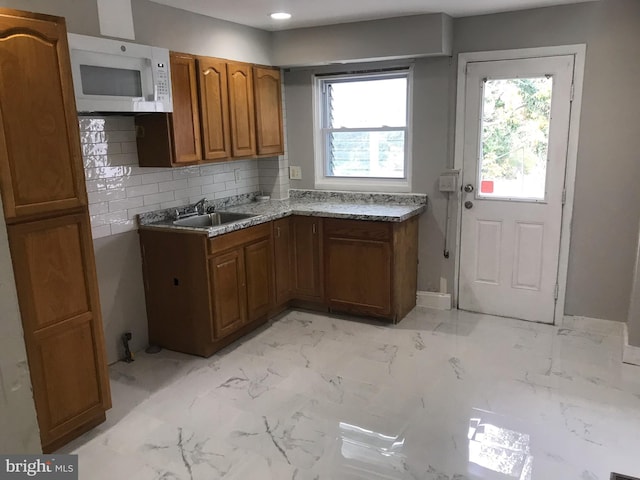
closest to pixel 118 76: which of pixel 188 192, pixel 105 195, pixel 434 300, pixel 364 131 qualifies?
pixel 105 195

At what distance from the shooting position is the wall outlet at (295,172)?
4.70 meters

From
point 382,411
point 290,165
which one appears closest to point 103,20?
point 290,165

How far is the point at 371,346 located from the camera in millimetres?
3607

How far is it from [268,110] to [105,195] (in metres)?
1.60

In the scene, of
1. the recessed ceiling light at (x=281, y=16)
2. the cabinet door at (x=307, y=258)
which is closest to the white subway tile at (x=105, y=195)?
the cabinet door at (x=307, y=258)

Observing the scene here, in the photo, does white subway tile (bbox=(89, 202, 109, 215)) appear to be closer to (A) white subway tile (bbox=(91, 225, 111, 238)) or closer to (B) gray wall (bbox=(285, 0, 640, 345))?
(A) white subway tile (bbox=(91, 225, 111, 238))

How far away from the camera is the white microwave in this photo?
2.65 m

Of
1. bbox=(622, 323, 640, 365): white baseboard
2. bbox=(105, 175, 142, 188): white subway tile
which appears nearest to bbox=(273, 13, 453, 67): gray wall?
bbox=(105, 175, 142, 188): white subway tile

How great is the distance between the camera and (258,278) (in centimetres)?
384

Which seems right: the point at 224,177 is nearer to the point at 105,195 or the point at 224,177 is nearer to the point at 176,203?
the point at 176,203

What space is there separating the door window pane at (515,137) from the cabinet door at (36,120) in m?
2.94

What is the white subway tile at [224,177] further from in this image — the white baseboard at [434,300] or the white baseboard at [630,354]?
the white baseboard at [630,354]

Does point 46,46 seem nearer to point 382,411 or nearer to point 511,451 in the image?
point 382,411

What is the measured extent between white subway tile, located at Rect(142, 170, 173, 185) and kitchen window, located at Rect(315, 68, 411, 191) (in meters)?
1.43
